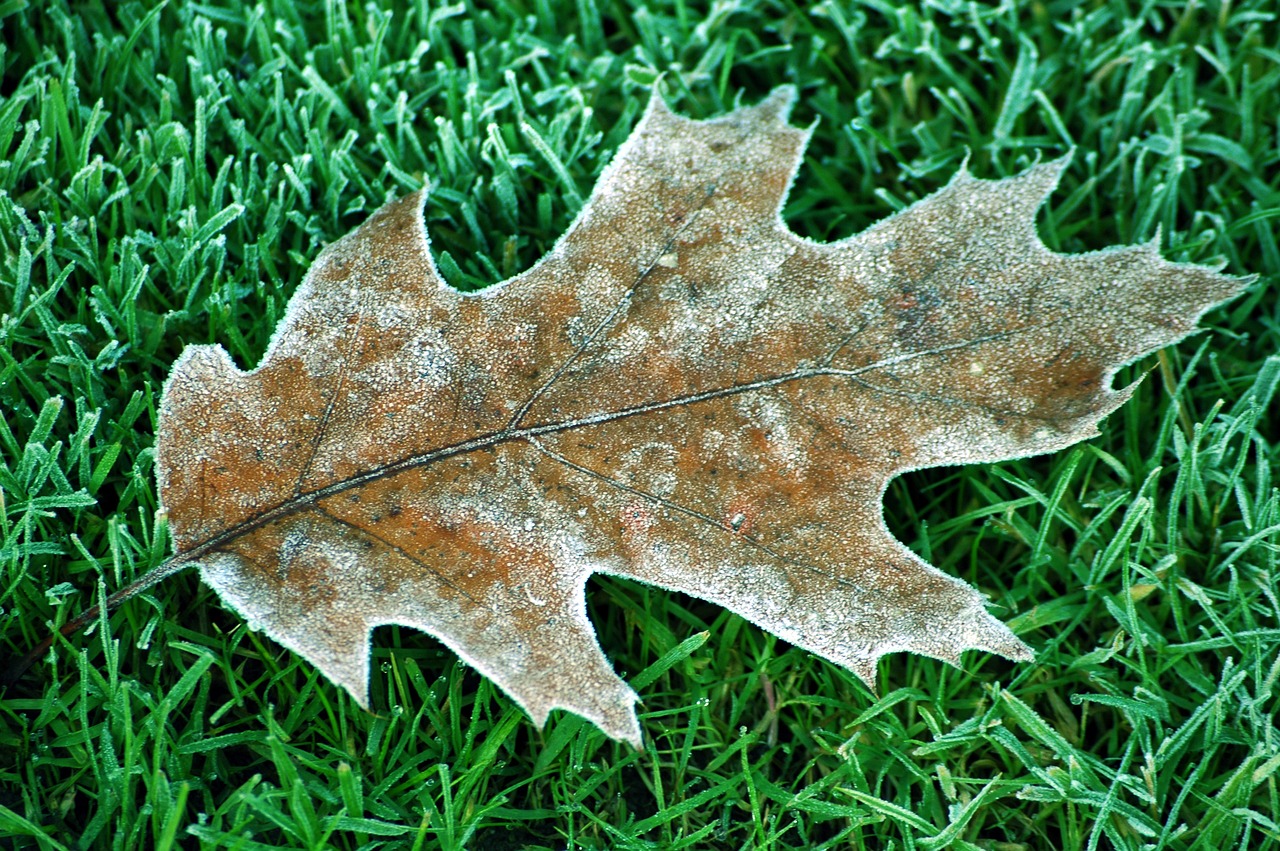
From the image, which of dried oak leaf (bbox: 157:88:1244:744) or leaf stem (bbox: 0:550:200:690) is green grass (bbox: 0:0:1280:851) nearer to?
leaf stem (bbox: 0:550:200:690)

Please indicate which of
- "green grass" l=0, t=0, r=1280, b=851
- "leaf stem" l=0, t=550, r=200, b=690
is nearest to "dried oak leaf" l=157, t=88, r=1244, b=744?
"leaf stem" l=0, t=550, r=200, b=690

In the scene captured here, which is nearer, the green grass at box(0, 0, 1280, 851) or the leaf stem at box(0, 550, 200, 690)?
the leaf stem at box(0, 550, 200, 690)

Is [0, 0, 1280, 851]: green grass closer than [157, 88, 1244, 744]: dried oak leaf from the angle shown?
No

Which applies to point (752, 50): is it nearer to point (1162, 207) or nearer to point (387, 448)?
point (1162, 207)

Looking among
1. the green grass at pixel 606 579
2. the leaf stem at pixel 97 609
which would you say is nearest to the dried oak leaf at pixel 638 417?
the leaf stem at pixel 97 609

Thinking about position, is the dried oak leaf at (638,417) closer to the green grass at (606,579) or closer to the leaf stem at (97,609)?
the leaf stem at (97,609)
